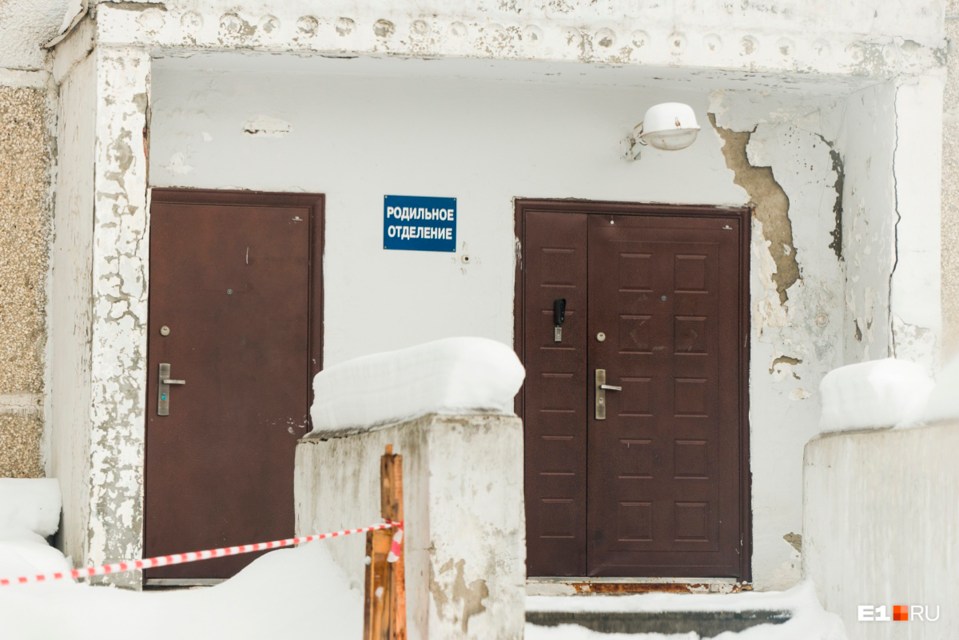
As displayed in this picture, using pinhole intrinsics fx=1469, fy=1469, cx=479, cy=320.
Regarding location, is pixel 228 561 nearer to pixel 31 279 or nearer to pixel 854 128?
pixel 31 279

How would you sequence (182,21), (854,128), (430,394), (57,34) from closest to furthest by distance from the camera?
(430,394), (182,21), (57,34), (854,128)

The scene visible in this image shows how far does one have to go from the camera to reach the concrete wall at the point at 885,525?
5.52 metres

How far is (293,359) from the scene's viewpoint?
861 cm

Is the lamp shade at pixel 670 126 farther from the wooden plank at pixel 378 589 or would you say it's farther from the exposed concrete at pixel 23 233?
the wooden plank at pixel 378 589

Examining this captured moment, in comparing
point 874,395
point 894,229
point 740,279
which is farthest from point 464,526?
point 740,279

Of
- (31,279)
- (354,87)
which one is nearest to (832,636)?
(354,87)

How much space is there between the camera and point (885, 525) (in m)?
6.04

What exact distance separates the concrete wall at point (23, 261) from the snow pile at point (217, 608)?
181cm

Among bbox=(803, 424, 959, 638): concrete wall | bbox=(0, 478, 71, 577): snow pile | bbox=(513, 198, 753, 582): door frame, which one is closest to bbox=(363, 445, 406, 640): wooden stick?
bbox=(803, 424, 959, 638): concrete wall

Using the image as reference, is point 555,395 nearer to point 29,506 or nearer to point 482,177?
point 482,177

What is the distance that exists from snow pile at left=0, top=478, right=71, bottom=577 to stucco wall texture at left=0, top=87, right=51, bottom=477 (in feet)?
0.92

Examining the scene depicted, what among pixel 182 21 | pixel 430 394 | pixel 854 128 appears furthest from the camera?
pixel 854 128

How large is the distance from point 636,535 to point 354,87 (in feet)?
10.4

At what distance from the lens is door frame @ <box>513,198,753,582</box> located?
348 inches
